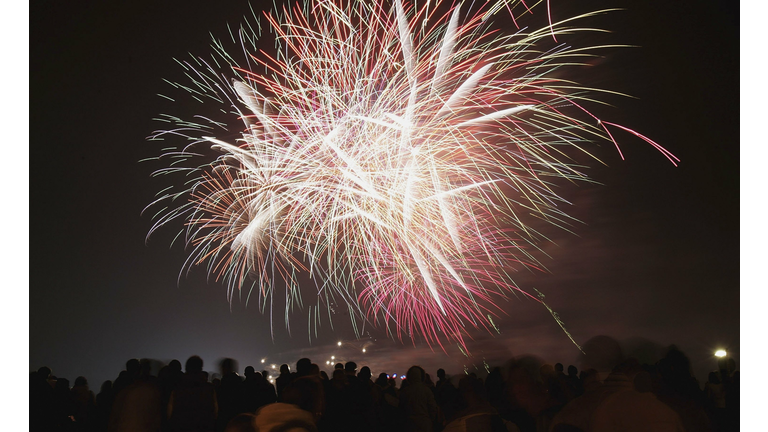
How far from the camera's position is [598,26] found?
12000mm

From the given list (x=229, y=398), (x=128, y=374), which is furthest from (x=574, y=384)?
(x=128, y=374)

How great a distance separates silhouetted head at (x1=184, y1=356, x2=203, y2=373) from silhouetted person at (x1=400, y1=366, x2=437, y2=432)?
2021 mm

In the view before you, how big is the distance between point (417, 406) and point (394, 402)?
34cm

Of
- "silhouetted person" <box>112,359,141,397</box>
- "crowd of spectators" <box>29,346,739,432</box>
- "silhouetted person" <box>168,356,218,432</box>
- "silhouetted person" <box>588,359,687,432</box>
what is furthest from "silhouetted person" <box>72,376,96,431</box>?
"silhouetted person" <box>588,359,687,432</box>

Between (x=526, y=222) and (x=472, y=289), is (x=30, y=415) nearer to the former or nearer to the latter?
(x=472, y=289)

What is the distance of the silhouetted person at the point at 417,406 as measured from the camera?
510cm

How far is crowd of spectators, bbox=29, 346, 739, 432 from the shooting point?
2.53 m

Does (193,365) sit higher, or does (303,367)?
(193,365)

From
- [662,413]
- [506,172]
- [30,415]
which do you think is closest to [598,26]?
[506,172]

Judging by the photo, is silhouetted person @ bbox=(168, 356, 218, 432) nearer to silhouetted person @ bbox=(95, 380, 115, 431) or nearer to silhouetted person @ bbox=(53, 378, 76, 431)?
silhouetted person @ bbox=(95, 380, 115, 431)

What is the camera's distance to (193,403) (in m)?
4.41

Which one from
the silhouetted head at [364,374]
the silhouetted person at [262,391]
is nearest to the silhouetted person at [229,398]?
the silhouetted person at [262,391]

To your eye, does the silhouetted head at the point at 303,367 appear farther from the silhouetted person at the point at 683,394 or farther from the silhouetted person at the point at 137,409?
the silhouetted person at the point at 683,394

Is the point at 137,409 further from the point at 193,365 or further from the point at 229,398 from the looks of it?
the point at 229,398
